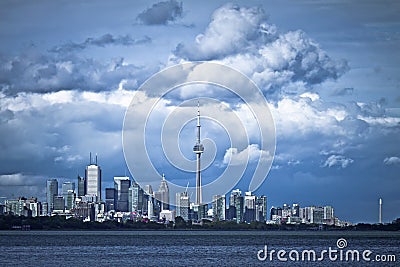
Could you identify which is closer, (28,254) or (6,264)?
(6,264)

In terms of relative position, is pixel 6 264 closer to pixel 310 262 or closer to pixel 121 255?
pixel 121 255

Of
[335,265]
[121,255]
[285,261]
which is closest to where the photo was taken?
[335,265]

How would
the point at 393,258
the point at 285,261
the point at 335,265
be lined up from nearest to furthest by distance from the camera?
the point at 335,265, the point at 285,261, the point at 393,258

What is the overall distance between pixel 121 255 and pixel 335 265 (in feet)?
128

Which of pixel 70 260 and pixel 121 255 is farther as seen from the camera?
pixel 121 255

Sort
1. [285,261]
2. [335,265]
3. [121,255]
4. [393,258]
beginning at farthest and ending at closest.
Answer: [121,255], [393,258], [285,261], [335,265]

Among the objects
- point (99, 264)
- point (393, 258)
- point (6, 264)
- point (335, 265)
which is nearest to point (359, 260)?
point (393, 258)

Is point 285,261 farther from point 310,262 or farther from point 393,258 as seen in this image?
point 393,258

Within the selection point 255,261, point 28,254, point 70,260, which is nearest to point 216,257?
point 255,261

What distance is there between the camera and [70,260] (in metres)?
125

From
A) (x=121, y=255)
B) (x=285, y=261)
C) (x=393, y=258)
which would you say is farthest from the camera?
(x=121, y=255)

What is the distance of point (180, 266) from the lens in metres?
112

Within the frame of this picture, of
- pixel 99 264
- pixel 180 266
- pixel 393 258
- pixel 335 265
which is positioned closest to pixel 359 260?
pixel 393 258

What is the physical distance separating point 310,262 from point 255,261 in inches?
282
